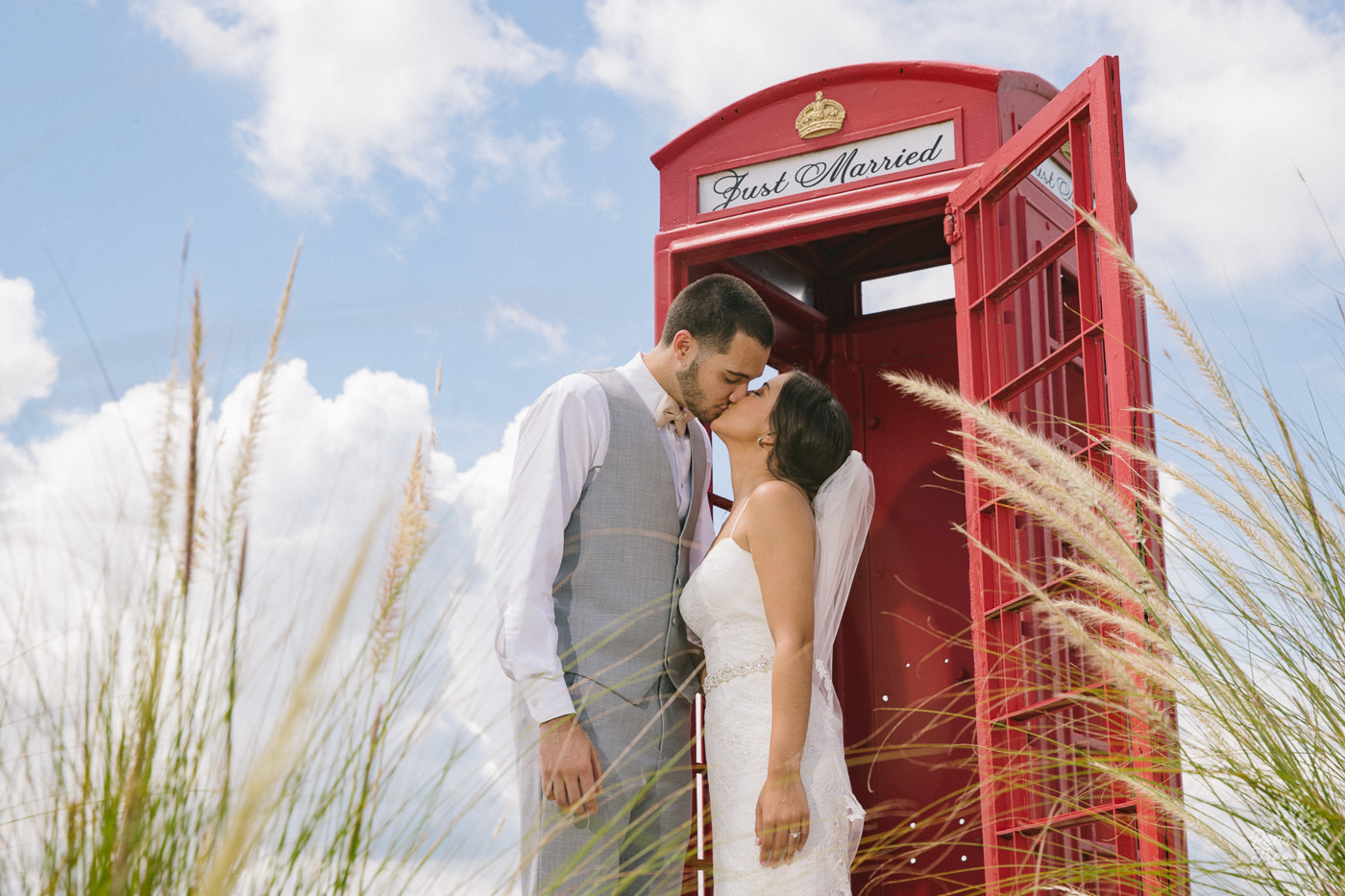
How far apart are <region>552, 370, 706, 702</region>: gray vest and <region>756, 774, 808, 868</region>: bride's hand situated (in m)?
0.39

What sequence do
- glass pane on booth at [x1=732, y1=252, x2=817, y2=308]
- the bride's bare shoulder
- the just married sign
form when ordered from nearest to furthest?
the bride's bare shoulder
the just married sign
glass pane on booth at [x1=732, y1=252, x2=817, y2=308]

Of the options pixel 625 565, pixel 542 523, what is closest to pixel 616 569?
pixel 625 565

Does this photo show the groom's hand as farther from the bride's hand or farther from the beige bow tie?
the beige bow tie

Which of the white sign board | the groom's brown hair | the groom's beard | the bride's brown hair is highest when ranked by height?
the white sign board

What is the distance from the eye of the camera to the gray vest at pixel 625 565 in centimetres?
277

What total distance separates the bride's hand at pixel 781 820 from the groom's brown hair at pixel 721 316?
3.77ft

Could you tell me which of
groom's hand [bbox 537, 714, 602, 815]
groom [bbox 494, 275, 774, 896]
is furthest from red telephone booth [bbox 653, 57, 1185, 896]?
groom's hand [bbox 537, 714, 602, 815]

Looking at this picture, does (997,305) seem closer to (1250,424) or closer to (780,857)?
(1250,424)

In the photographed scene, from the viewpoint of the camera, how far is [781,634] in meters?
2.84

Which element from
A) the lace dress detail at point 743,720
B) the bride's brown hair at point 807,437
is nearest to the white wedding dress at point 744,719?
the lace dress detail at point 743,720

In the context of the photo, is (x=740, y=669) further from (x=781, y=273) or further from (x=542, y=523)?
(x=781, y=273)

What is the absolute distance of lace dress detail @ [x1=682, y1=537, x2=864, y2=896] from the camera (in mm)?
2850

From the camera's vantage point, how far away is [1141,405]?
283 centimetres

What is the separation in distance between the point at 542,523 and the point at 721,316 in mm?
795
